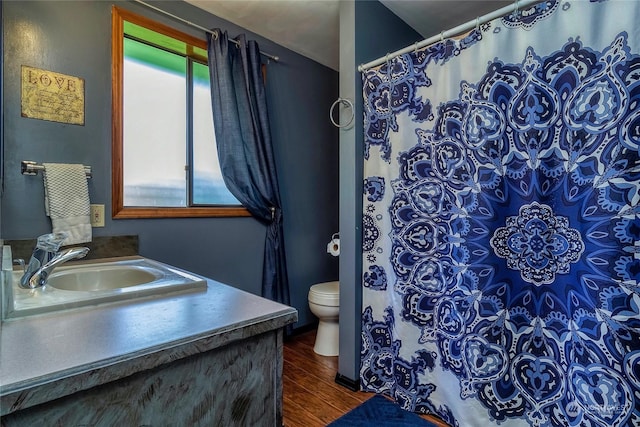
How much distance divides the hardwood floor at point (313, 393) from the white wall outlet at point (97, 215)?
134cm

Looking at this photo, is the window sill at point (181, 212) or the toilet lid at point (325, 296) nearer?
the window sill at point (181, 212)

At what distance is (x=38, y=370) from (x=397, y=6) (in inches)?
92.8

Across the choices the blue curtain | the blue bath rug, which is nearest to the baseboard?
the blue bath rug

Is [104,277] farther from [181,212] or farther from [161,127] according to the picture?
[161,127]

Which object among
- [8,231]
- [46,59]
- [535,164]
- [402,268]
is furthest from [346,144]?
[8,231]

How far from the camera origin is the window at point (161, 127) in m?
1.73

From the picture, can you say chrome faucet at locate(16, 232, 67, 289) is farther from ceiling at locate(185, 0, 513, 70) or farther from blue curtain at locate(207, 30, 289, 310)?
ceiling at locate(185, 0, 513, 70)

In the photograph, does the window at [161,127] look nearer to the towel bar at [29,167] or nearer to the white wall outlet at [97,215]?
the white wall outlet at [97,215]

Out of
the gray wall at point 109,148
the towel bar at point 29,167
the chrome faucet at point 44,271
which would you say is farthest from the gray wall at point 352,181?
the towel bar at point 29,167

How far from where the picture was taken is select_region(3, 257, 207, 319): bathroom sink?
823mm

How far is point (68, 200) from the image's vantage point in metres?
1.50

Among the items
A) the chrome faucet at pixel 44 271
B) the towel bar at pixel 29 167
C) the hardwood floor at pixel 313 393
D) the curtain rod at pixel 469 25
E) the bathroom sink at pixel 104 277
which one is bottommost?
the hardwood floor at pixel 313 393

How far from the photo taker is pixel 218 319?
791mm

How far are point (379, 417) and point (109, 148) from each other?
6.37 feet
